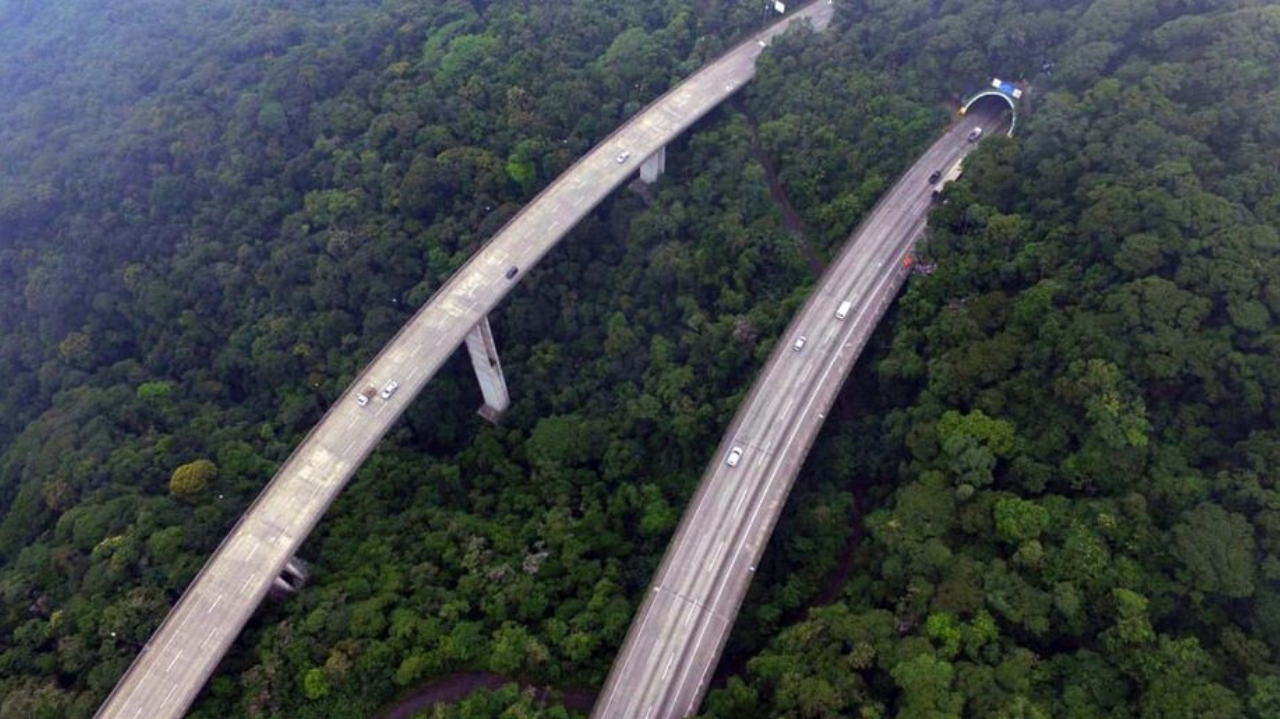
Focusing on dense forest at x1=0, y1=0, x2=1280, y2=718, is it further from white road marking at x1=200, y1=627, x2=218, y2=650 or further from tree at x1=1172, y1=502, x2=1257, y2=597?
white road marking at x1=200, y1=627, x2=218, y2=650

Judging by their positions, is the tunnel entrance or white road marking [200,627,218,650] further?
the tunnel entrance

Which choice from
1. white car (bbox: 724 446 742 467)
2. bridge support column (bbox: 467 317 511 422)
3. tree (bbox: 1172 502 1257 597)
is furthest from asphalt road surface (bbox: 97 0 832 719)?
tree (bbox: 1172 502 1257 597)

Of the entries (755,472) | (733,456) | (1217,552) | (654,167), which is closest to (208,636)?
(733,456)

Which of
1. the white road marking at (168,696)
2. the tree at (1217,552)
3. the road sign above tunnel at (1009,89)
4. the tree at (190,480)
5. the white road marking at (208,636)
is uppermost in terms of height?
the road sign above tunnel at (1009,89)

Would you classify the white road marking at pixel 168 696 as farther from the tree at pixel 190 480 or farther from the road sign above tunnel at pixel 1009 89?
the road sign above tunnel at pixel 1009 89

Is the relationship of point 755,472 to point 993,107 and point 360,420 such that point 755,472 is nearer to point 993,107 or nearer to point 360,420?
point 360,420

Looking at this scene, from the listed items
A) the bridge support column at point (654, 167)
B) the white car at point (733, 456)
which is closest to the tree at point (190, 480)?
the white car at point (733, 456)

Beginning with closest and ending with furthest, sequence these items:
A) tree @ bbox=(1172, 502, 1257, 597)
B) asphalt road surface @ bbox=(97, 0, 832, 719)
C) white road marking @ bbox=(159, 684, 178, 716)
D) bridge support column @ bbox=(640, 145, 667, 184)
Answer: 1. tree @ bbox=(1172, 502, 1257, 597)
2. white road marking @ bbox=(159, 684, 178, 716)
3. asphalt road surface @ bbox=(97, 0, 832, 719)
4. bridge support column @ bbox=(640, 145, 667, 184)
